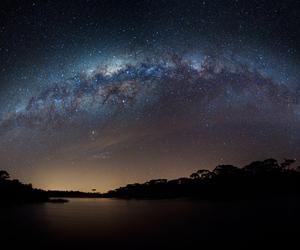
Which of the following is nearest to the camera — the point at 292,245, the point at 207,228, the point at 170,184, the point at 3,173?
the point at 292,245

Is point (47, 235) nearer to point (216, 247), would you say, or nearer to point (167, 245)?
point (167, 245)

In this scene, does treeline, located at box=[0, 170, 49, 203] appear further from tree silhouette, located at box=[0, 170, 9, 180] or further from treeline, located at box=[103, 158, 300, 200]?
treeline, located at box=[103, 158, 300, 200]

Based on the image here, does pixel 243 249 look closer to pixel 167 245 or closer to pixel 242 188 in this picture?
pixel 167 245

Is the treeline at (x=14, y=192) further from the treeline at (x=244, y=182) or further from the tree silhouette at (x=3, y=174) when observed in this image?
the treeline at (x=244, y=182)

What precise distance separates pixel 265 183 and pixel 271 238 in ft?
313

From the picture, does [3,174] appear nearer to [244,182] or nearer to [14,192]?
[14,192]

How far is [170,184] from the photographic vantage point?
159 metres

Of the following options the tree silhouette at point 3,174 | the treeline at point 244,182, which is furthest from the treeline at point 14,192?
the treeline at point 244,182

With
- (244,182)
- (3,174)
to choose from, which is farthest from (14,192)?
(244,182)

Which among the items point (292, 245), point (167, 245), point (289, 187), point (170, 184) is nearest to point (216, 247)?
point (167, 245)

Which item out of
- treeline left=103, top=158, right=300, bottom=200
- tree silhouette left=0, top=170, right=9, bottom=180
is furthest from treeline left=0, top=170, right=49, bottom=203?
treeline left=103, top=158, right=300, bottom=200

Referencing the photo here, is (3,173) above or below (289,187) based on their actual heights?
above

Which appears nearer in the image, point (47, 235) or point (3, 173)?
point (47, 235)

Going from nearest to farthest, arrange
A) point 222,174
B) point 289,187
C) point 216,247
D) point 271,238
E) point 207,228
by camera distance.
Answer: point 216,247 → point 271,238 → point 207,228 → point 289,187 → point 222,174
